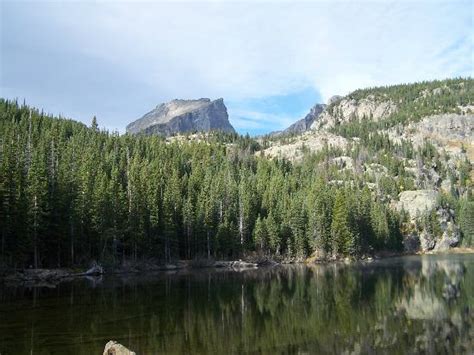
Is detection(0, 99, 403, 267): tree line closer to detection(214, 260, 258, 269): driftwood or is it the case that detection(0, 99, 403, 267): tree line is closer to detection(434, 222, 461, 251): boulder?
detection(214, 260, 258, 269): driftwood

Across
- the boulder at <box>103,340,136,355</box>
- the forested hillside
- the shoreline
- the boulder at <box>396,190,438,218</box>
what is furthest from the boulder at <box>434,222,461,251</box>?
the boulder at <box>103,340,136,355</box>

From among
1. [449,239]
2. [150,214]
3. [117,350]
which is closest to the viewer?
[117,350]

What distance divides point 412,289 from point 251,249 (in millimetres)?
64272

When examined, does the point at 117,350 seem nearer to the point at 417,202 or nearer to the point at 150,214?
the point at 150,214

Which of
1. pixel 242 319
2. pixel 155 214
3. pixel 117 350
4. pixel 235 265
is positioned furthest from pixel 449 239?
pixel 117 350

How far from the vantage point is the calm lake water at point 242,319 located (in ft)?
87.1

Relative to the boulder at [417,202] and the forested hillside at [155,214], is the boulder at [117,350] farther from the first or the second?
the boulder at [417,202]

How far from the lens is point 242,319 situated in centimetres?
3544

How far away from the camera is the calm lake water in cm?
2656

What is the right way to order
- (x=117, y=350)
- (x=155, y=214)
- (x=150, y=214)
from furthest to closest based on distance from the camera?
(x=155, y=214)
(x=150, y=214)
(x=117, y=350)

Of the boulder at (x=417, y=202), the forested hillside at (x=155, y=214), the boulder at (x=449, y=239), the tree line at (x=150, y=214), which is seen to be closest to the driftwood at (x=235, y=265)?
the forested hillside at (x=155, y=214)

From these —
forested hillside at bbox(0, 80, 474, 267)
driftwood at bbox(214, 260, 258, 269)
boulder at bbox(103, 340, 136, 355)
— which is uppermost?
forested hillside at bbox(0, 80, 474, 267)

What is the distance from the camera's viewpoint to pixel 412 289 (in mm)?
53812

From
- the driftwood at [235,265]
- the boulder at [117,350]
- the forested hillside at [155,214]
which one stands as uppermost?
the forested hillside at [155,214]
